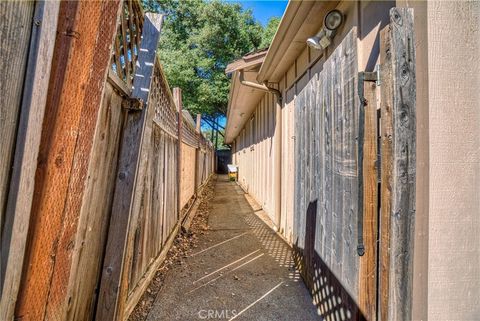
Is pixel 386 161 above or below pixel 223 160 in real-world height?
below

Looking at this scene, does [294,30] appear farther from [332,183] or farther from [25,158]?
[25,158]

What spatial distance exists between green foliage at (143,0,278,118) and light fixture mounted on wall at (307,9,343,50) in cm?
1552

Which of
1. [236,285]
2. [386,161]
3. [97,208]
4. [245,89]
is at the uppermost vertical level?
[245,89]

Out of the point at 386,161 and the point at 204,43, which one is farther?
the point at 204,43

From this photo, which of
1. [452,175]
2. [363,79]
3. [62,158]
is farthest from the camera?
[363,79]

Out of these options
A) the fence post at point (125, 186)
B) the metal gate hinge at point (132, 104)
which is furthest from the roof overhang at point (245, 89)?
the metal gate hinge at point (132, 104)

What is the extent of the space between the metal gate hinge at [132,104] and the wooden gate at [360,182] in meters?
1.39

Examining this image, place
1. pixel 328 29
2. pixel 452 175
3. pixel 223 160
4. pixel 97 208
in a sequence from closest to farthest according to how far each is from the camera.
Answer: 1. pixel 452 175
2. pixel 97 208
3. pixel 328 29
4. pixel 223 160

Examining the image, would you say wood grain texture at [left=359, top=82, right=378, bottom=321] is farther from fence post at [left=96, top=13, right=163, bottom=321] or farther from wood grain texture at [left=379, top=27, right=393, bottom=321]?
fence post at [left=96, top=13, right=163, bottom=321]

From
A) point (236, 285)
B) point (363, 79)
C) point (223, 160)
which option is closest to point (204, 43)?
point (223, 160)

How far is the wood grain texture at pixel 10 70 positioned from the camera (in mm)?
631

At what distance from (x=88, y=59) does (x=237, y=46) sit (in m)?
20.1

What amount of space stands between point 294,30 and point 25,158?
288 cm

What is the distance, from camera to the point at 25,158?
70 centimetres
